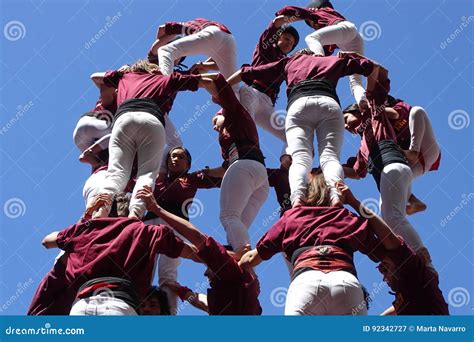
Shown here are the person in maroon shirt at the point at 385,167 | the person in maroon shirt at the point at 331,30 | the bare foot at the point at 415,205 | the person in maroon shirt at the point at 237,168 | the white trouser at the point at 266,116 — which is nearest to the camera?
the person in maroon shirt at the point at 385,167

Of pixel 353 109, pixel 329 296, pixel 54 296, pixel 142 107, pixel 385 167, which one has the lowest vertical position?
pixel 54 296

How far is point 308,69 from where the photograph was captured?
10617 mm

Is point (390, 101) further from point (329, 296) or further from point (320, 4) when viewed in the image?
point (329, 296)

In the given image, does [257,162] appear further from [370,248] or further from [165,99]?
[370,248]

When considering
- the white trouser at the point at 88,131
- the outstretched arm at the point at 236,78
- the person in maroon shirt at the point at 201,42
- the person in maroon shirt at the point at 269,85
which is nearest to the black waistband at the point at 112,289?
the white trouser at the point at 88,131

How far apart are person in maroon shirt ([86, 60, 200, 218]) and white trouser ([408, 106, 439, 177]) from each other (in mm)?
2789

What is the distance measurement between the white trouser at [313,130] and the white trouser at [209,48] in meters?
2.18

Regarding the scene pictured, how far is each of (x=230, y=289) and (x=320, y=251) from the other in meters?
1.11

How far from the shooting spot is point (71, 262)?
27.0ft

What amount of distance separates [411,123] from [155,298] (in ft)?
13.5

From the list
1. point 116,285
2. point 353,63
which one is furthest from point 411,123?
point 116,285

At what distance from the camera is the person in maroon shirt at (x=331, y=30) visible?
12429mm

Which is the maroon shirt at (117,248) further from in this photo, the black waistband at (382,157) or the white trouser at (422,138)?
the white trouser at (422,138)

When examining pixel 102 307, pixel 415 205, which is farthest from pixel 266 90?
pixel 102 307
